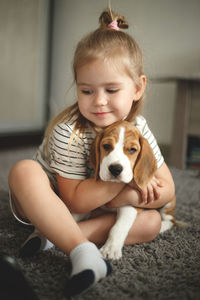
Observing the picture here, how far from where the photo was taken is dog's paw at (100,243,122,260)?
0.92m

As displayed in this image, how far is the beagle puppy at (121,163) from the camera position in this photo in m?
0.92

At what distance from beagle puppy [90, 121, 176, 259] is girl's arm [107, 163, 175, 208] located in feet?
0.09

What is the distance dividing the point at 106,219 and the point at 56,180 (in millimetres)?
255

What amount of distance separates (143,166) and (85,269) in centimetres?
38

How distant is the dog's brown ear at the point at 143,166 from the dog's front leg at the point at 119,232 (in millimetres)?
108

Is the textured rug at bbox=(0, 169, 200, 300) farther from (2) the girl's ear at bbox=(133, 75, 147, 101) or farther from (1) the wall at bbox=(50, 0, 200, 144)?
(1) the wall at bbox=(50, 0, 200, 144)

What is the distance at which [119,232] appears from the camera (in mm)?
958

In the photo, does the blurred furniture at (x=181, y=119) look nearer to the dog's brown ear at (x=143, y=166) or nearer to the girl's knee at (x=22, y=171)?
the dog's brown ear at (x=143, y=166)

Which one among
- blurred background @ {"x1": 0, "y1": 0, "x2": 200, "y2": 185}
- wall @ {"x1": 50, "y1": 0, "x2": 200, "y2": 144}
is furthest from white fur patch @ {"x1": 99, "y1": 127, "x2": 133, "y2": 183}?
wall @ {"x1": 50, "y1": 0, "x2": 200, "y2": 144}

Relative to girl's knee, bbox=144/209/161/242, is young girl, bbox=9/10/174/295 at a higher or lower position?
higher

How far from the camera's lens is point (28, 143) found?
3307mm

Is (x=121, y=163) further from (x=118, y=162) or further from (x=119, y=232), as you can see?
(x=119, y=232)

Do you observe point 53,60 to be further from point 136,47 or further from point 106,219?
point 106,219

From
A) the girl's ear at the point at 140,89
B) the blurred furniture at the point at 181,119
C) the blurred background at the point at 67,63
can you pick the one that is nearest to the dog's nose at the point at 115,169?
the girl's ear at the point at 140,89
